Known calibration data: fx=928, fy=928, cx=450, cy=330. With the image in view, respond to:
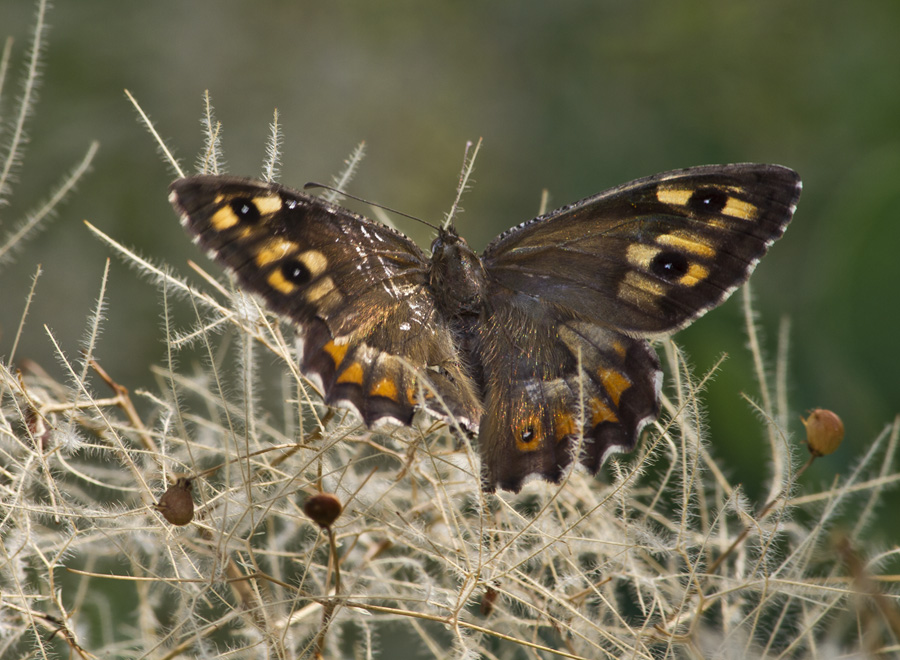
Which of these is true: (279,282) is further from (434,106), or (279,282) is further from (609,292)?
(434,106)

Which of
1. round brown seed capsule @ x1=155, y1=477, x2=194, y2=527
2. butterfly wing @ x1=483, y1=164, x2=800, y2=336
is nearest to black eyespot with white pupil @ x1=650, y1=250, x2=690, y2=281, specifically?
butterfly wing @ x1=483, y1=164, x2=800, y2=336

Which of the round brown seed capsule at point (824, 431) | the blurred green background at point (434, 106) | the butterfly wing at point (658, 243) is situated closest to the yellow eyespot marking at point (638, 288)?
the butterfly wing at point (658, 243)

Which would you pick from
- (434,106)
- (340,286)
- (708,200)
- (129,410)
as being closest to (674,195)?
(708,200)

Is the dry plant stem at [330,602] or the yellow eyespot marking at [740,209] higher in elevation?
the yellow eyespot marking at [740,209]

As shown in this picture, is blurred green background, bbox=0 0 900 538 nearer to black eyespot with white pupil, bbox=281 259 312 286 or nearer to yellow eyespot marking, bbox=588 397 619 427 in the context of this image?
yellow eyespot marking, bbox=588 397 619 427

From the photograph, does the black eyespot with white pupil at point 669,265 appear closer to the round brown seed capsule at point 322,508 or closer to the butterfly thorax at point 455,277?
the butterfly thorax at point 455,277

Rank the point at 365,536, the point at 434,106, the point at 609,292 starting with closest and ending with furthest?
the point at 365,536 < the point at 609,292 < the point at 434,106
